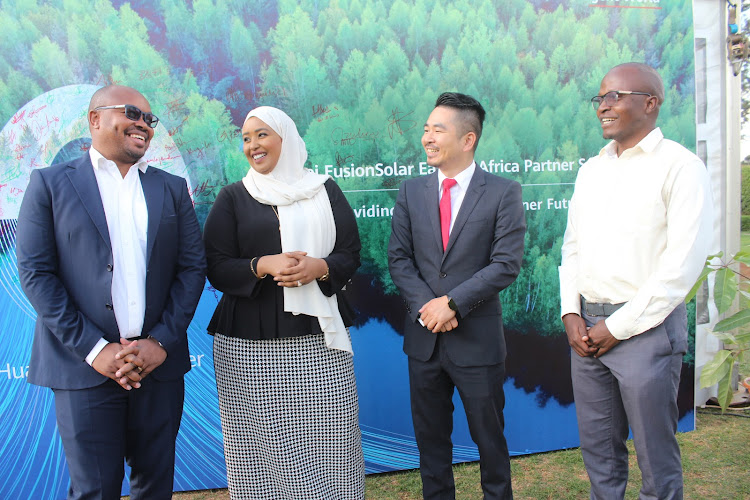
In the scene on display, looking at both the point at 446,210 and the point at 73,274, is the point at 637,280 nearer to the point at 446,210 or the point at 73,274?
the point at 446,210

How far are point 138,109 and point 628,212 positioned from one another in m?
2.04

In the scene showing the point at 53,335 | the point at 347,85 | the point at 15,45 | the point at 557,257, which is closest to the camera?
the point at 53,335

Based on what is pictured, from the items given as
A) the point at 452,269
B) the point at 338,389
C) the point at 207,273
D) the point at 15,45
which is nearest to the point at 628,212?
the point at 452,269

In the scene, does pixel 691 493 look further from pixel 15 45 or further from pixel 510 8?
pixel 15 45

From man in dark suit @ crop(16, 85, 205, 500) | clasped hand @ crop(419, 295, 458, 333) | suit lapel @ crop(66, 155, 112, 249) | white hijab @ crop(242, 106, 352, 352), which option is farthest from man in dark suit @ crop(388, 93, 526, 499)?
suit lapel @ crop(66, 155, 112, 249)

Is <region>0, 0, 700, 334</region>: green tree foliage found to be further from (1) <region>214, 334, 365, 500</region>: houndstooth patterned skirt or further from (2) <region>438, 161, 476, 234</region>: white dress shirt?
(1) <region>214, 334, 365, 500</region>: houndstooth patterned skirt

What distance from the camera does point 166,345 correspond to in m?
2.19

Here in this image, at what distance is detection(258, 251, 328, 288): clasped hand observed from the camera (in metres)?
2.36

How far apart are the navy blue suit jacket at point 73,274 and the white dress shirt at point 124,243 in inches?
1.3

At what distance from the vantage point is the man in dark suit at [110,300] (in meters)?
2.05

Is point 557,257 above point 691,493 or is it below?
above

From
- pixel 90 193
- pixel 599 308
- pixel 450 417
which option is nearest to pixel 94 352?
pixel 90 193

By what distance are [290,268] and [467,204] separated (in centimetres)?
86

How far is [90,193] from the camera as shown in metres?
2.12
